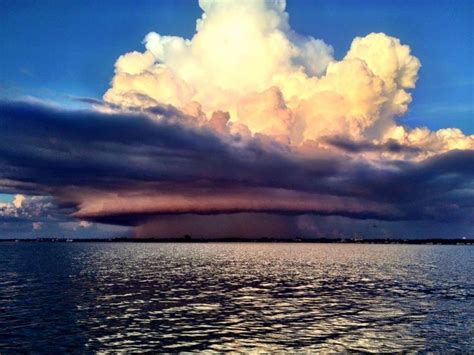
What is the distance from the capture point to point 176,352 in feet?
123

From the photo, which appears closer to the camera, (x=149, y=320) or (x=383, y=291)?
(x=149, y=320)

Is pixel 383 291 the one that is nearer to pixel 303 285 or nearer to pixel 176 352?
pixel 303 285

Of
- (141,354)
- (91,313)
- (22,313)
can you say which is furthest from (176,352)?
(22,313)

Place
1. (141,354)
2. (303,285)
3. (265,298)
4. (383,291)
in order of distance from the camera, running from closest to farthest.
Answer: (141,354), (265,298), (383,291), (303,285)

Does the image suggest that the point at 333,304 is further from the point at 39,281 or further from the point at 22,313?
the point at 39,281

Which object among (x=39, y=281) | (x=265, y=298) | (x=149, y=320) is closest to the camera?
(x=149, y=320)

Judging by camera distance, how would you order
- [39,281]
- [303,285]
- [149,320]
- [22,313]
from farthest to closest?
[39,281] → [303,285] → [22,313] → [149,320]

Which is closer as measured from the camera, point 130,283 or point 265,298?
point 265,298

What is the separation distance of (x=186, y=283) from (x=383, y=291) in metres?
37.9

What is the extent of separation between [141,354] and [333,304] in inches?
1338

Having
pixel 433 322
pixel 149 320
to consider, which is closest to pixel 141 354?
pixel 149 320

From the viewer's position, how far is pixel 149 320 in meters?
51.1

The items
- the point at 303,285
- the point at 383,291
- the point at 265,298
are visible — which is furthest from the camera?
the point at 303,285

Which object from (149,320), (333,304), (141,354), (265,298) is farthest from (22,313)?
(333,304)
